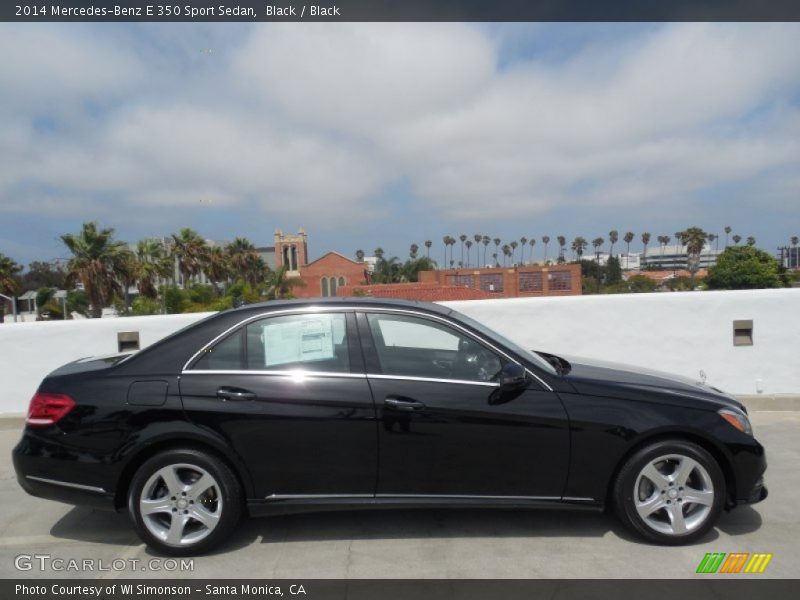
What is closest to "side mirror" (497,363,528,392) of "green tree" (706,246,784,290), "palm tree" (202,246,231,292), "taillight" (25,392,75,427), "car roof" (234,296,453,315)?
"car roof" (234,296,453,315)

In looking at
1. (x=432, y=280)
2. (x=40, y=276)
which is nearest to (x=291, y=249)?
(x=40, y=276)

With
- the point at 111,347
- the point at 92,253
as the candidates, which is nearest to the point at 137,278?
the point at 92,253

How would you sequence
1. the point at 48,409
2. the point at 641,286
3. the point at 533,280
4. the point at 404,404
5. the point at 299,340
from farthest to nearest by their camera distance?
the point at 641,286 → the point at 533,280 → the point at 299,340 → the point at 48,409 → the point at 404,404

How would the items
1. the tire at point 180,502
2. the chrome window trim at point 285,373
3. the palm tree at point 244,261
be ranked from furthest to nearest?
the palm tree at point 244,261, the chrome window trim at point 285,373, the tire at point 180,502

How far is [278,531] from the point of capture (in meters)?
4.06

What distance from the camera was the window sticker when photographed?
388 cm

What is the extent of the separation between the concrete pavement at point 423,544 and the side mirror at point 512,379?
0.98 metres

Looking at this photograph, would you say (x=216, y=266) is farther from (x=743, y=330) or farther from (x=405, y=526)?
(x=405, y=526)

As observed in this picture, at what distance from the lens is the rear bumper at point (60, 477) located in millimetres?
3707

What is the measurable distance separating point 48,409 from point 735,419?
4274 mm

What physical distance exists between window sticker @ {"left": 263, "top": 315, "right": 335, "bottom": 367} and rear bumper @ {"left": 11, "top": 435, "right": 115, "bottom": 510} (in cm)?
124

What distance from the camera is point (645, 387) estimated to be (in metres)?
3.87

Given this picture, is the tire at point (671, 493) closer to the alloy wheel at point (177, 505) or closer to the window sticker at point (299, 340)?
the window sticker at point (299, 340)

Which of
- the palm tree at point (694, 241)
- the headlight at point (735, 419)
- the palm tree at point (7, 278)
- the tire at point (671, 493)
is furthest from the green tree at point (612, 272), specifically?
the tire at point (671, 493)
